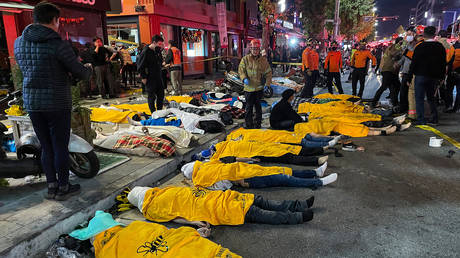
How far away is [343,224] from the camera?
333 cm

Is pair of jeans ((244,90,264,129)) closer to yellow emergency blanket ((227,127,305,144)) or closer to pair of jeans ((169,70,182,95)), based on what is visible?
yellow emergency blanket ((227,127,305,144))

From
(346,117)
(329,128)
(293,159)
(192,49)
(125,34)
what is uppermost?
(125,34)

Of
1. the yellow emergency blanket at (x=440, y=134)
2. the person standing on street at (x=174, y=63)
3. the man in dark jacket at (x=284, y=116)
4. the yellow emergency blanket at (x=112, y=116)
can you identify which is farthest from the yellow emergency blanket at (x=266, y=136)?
the person standing on street at (x=174, y=63)

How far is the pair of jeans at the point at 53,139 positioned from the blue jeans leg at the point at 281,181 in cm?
228

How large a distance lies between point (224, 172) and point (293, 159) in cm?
152

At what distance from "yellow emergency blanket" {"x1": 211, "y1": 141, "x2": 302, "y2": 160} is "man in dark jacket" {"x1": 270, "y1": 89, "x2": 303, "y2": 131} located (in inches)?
66.0

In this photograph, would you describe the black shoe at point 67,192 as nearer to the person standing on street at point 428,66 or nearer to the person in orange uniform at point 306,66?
the person standing on street at point 428,66

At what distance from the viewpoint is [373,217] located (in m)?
3.45

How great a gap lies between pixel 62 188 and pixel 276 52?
25717 mm

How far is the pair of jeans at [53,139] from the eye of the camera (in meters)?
3.29

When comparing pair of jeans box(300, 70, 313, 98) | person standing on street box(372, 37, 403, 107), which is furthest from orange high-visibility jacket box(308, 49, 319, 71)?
person standing on street box(372, 37, 403, 107)

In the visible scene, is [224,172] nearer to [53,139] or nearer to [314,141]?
[53,139]

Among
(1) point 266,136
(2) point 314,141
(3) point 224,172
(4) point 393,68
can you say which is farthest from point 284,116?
(4) point 393,68

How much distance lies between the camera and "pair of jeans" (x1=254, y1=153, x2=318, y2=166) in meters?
4.96
